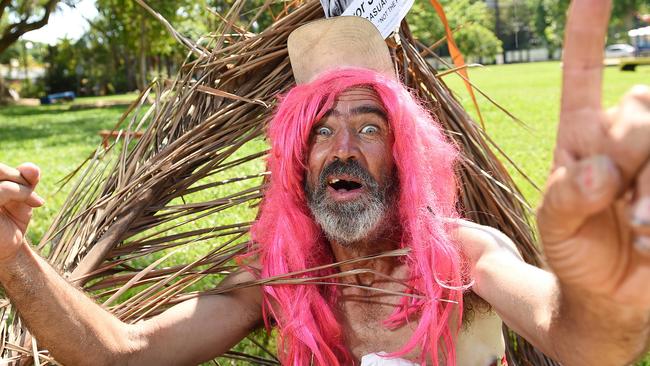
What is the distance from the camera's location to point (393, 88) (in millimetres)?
2273

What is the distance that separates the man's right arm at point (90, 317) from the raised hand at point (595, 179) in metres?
1.19

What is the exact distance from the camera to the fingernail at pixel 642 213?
103 centimetres

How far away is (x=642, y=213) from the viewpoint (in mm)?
1034

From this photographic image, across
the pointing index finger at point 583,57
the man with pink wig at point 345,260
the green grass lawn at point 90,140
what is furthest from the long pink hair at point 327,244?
the green grass lawn at point 90,140

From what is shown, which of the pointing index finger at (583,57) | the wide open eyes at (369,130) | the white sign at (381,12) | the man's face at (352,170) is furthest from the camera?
the white sign at (381,12)

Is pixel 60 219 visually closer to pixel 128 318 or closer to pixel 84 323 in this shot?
pixel 128 318

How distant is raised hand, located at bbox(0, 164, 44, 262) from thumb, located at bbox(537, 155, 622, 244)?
1161mm

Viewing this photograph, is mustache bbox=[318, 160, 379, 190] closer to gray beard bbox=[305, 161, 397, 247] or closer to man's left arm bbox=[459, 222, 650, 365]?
gray beard bbox=[305, 161, 397, 247]

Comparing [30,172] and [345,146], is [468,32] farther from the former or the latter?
[30,172]

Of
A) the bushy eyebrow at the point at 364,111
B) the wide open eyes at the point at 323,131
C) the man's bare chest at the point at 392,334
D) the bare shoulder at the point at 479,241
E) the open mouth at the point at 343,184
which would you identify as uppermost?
the bushy eyebrow at the point at 364,111

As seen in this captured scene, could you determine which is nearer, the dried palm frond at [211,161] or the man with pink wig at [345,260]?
the man with pink wig at [345,260]

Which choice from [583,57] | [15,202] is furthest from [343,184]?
[583,57]

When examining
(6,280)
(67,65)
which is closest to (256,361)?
(6,280)

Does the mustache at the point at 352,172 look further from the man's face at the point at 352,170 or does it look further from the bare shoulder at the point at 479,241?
the bare shoulder at the point at 479,241
